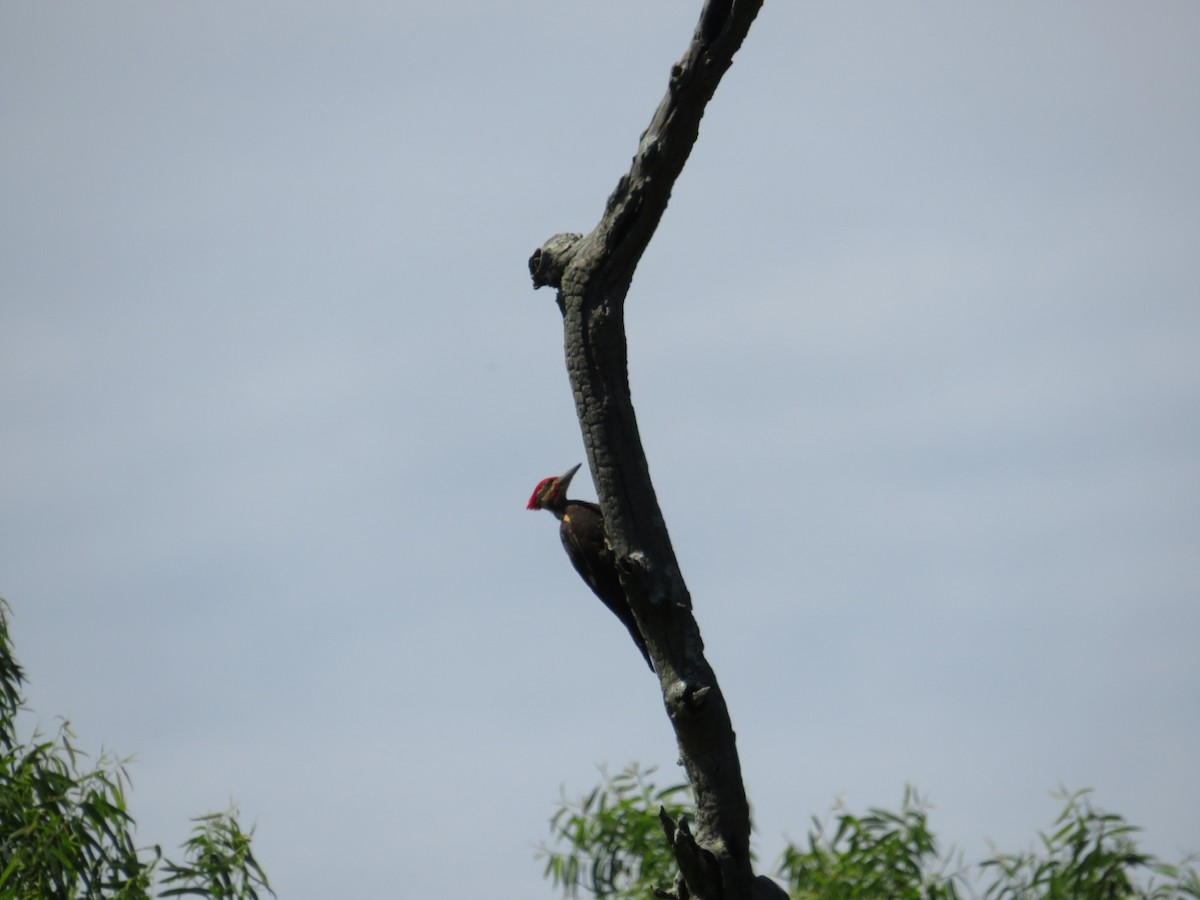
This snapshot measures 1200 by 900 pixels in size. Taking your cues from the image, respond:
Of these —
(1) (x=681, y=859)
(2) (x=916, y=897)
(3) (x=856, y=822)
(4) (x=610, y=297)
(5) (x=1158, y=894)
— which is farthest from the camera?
(3) (x=856, y=822)

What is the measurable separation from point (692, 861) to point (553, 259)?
1.60m

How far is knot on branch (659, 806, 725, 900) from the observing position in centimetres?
308

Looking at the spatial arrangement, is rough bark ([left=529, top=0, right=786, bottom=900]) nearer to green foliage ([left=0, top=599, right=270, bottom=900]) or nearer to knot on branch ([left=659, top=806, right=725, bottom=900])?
knot on branch ([left=659, top=806, right=725, bottom=900])

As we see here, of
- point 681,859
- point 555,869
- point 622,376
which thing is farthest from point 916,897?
point 622,376

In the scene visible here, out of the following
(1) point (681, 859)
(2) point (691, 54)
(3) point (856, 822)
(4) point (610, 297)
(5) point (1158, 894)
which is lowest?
(1) point (681, 859)

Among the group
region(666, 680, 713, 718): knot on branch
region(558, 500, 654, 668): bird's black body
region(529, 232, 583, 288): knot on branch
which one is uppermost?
region(558, 500, 654, 668): bird's black body

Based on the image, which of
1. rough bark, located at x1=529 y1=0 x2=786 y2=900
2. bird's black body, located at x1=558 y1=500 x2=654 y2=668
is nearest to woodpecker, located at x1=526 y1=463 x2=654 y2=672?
bird's black body, located at x1=558 y1=500 x2=654 y2=668

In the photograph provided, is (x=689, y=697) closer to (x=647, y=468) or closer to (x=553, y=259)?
(x=647, y=468)

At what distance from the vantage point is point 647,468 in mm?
3385

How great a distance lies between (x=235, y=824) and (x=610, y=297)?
4.17m

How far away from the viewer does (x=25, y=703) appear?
22.2ft

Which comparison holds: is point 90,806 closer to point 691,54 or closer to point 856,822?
point 856,822

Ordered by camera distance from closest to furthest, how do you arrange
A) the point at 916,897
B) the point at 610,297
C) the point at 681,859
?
1. the point at 681,859
2. the point at 610,297
3. the point at 916,897

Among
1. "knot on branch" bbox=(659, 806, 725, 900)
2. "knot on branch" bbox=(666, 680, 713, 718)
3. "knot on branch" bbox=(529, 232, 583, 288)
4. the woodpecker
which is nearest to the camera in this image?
"knot on branch" bbox=(659, 806, 725, 900)
